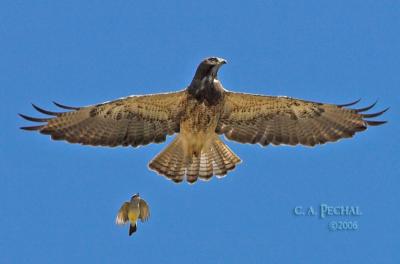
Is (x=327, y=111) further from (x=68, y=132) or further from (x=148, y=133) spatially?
(x=68, y=132)

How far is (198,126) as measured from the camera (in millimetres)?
20594

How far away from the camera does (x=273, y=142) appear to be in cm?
2103

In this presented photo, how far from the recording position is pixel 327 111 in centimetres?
2083

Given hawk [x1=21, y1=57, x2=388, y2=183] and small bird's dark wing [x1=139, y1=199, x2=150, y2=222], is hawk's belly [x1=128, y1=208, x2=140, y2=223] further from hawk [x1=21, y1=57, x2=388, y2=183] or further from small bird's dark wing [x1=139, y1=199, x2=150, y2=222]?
hawk [x1=21, y1=57, x2=388, y2=183]

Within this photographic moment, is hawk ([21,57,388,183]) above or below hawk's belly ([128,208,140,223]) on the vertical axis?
above

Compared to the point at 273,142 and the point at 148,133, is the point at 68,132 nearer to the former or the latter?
the point at 148,133

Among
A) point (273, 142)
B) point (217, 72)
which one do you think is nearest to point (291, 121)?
point (273, 142)

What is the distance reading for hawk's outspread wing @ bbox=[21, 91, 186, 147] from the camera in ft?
66.5

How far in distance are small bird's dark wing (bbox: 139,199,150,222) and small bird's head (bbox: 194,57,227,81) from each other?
2.38 meters

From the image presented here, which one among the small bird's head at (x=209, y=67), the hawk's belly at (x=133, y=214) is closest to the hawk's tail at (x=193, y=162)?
the hawk's belly at (x=133, y=214)

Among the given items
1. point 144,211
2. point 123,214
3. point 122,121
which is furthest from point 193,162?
point 123,214

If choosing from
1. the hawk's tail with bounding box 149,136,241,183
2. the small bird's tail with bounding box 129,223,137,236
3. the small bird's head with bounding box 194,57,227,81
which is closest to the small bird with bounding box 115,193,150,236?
the small bird's tail with bounding box 129,223,137,236

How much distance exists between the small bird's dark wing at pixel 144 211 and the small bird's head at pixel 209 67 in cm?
238

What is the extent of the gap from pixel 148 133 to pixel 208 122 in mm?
1081
